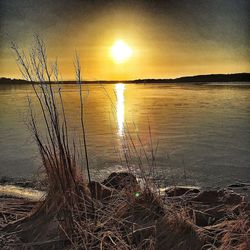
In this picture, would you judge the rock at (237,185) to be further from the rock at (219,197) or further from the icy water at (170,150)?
the rock at (219,197)

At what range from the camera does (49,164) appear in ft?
8.85

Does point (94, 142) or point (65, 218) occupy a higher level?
point (65, 218)

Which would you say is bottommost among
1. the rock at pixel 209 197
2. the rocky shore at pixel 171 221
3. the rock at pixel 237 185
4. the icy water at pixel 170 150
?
the icy water at pixel 170 150

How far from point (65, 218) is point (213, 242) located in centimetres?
94

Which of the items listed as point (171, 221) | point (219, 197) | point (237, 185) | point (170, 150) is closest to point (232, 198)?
point (219, 197)

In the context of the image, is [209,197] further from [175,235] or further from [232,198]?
[175,235]

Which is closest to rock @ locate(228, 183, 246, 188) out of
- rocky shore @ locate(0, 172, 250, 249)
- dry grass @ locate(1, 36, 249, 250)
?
rocky shore @ locate(0, 172, 250, 249)

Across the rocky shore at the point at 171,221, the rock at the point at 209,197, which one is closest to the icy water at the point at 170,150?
the rocky shore at the point at 171,221

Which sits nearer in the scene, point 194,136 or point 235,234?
point 235,234

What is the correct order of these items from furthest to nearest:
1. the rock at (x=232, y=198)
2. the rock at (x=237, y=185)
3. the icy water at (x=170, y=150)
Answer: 1. the icy water at (x=170, y=150)
2. the rock at (x=237, y=185)
3. the rock at (x=232, y=198)

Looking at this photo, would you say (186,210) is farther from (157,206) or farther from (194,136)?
(194,136)

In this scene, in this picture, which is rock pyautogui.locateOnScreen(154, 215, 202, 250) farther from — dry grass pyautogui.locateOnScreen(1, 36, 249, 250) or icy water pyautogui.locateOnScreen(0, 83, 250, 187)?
icy water pyautogui.locateOnScreen(0, 83, 250, 187)

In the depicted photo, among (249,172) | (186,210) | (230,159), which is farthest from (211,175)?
(186,210)

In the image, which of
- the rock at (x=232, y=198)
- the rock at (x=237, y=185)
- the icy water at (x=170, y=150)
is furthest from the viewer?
the icy water at (x=170, y=150)
